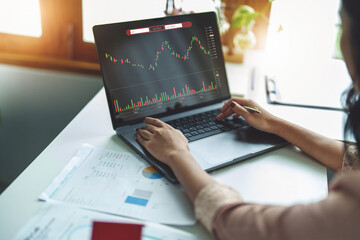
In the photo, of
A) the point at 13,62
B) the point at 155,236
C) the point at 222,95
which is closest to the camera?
the point at 155,236

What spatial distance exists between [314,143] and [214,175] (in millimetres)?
302

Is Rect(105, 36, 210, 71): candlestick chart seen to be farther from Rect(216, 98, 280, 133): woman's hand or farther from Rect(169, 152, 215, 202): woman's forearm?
Rect(169, 152, 215, 202): woman's forearm

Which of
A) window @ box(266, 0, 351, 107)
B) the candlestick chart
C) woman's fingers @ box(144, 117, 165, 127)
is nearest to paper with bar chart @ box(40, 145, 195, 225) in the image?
woman's fingers @ box(144, 117, 165, 127)

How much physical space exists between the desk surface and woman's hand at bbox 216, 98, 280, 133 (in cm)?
8

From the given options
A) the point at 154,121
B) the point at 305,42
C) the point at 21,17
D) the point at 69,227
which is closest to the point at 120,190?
the point at 69,227

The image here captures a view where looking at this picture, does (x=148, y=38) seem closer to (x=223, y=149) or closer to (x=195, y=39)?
(x=195, y=39)

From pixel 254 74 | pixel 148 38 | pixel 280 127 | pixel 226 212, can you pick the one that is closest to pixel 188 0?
pixel 254 74

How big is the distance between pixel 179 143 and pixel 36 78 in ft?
3.96

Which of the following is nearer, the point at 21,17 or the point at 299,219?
the point at 299,219

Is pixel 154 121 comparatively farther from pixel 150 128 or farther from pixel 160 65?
pixel 160 65

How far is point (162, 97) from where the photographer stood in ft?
3.21

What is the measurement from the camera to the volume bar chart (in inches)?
35.9

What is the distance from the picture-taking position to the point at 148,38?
96 cm

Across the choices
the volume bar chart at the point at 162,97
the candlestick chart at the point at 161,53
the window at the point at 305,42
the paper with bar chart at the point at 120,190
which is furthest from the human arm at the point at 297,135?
the window at the point at 305,42
